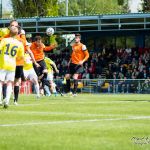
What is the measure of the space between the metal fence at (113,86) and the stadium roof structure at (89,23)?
460 inches

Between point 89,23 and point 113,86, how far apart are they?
14612 mm

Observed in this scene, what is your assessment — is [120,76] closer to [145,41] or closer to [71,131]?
[145,41]

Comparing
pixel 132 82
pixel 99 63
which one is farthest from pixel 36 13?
pixel 132 82

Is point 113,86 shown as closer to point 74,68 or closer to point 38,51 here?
point 74,68

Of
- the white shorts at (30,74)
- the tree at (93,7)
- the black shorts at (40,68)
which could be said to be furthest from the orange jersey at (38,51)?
the tree at (93,7)

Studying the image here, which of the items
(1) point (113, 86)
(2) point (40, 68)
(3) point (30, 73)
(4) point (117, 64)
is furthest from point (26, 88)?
(2) point (40, 68)

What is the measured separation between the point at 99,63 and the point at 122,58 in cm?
177

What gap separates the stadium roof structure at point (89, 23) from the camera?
47219 mm

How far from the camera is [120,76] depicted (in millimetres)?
41500

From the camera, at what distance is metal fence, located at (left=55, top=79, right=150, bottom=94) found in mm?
34625

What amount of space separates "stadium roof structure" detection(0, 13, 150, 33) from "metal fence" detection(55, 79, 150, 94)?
11.7 metres

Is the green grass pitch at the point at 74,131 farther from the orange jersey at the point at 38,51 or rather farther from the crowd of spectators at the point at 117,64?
the crowd of spectators at the point at 117,64

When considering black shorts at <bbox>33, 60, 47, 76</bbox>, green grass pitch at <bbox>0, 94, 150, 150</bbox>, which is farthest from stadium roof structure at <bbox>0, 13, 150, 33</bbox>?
green grass pitch at <bbox>0, 94, 150, 150</bbox>

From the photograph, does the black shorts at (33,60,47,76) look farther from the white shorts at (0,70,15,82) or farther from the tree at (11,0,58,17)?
the tree at (11,0,58,17)
